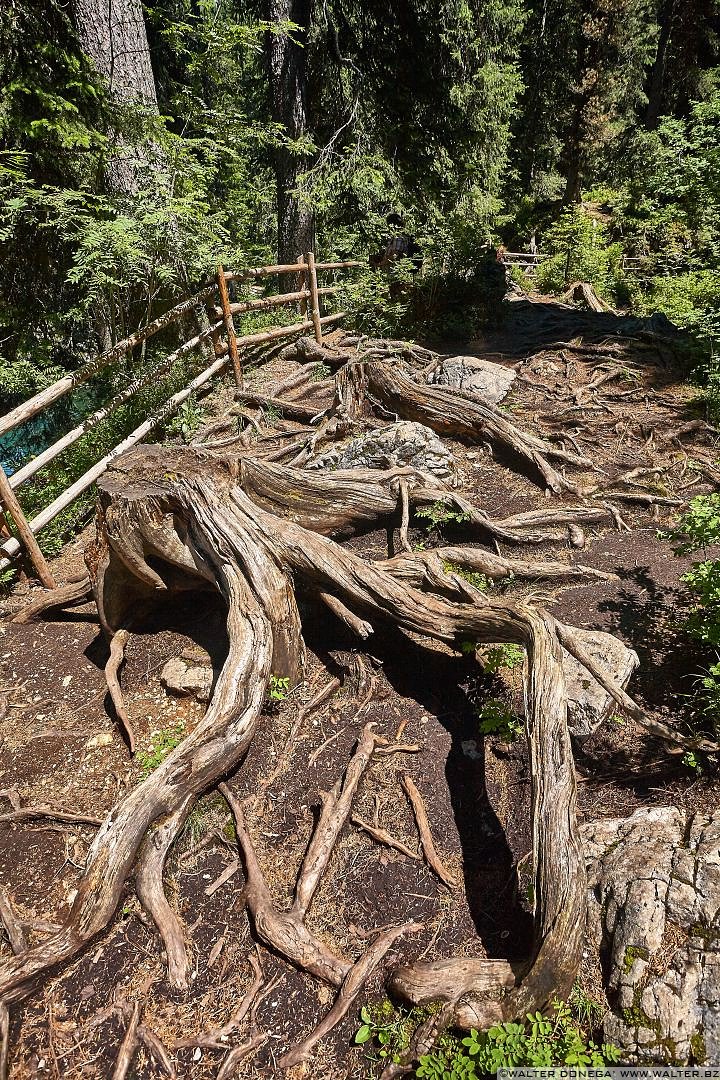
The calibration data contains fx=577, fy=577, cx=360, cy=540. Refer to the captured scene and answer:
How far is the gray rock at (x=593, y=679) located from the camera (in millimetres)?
3426

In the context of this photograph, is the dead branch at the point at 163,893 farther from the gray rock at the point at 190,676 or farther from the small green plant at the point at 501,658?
the small green plant at the point at 501,658

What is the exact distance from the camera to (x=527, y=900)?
9.26 feet

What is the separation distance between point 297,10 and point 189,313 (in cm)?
732

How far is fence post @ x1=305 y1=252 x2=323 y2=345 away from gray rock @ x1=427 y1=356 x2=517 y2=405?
316 cm

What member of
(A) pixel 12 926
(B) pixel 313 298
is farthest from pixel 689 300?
(A) pixel 12 926

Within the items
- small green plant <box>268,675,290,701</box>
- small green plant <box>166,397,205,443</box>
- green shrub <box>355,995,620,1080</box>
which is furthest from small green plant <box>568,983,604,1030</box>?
small green plant <box>166,397,205,443</box>

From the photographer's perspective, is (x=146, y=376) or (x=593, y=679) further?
(x=146, y=376)

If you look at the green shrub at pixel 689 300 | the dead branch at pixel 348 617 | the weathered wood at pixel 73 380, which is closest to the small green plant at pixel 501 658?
the dead branch at pixel 348 617

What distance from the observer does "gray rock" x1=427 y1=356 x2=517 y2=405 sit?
28.2ft

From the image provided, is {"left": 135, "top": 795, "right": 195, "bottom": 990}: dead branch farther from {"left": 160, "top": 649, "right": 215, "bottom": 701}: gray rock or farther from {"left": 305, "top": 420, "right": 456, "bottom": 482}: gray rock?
{"left": 305, "top": 420, "right": 456, "bottom": 482}: gray rock

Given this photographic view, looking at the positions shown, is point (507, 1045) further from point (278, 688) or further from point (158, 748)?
point (158, 748)

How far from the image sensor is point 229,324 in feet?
28.6

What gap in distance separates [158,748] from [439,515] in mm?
2926

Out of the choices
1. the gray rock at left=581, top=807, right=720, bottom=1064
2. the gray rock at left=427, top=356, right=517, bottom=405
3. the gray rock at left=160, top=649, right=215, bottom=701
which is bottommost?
the gray rock at left=160, top=649, right=215, bottom=701
